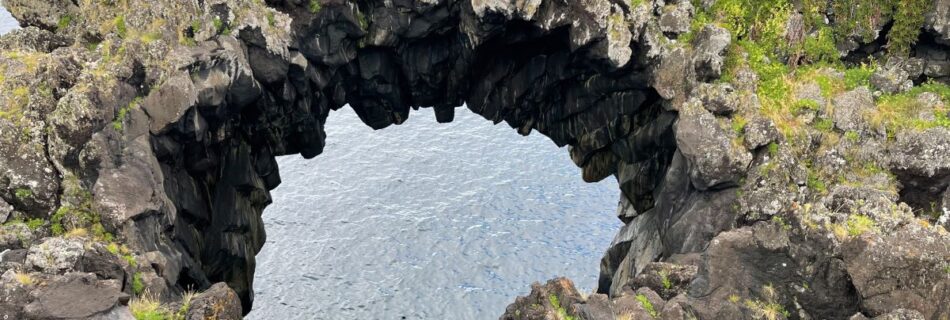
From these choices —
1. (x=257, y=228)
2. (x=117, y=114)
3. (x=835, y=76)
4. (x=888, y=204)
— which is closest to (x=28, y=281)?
(x=117, y=114)

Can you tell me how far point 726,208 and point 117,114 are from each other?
25279 millimetres

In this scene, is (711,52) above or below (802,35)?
below

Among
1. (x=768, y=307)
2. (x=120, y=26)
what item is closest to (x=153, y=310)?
(x=120, y=26)

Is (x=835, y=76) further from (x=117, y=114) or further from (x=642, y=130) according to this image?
(x=117, y=114)

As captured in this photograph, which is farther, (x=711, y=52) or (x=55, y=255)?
(x=711, y=52)

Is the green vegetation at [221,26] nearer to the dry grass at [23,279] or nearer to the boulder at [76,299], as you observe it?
the boulder at [76,299]

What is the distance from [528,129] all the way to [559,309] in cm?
2295

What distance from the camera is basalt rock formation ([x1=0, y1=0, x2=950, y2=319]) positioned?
25.0 metres

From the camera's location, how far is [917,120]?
32531 millimetres

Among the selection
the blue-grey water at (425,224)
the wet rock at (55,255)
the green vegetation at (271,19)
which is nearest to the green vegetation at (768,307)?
the wet rock at (55,255)

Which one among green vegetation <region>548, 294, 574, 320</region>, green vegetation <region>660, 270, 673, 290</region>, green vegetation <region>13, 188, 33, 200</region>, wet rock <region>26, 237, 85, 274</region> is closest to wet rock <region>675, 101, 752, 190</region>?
green vegetation <region>660, 270, 673, 290</region>

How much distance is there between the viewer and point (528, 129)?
48.0 metres

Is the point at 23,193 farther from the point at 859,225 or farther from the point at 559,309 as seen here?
the point at 859,225

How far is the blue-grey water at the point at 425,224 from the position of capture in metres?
93.8
